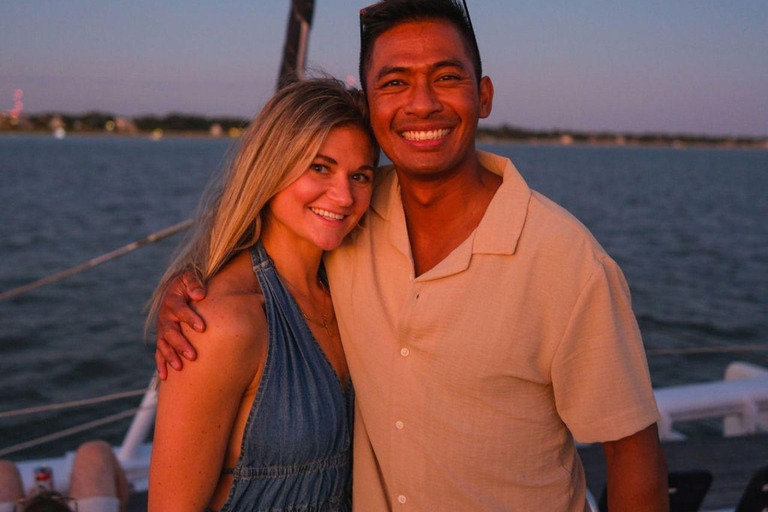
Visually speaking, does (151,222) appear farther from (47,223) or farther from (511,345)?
(511,345)

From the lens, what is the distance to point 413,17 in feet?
6.86

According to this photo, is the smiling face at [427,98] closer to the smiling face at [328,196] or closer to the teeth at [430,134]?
the teeth at [430,134]

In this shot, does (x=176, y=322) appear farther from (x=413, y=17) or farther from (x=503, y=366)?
(x=413, y=17)

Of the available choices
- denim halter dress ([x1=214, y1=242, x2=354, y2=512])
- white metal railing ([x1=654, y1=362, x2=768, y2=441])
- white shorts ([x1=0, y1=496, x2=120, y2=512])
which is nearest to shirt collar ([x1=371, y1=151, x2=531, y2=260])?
denim halter dress ([x1=214, y1=242, x2=354, y2=512])

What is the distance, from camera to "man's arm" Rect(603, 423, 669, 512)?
1868mm

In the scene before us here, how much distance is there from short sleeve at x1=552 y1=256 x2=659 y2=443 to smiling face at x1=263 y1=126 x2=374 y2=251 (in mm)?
740

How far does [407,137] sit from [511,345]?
0.66 metres

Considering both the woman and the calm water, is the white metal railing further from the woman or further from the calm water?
the woman

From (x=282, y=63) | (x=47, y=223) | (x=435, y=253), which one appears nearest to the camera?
(x=435, y=253)

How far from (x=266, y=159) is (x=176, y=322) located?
20.9 inches

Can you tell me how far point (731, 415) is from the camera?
214 inches

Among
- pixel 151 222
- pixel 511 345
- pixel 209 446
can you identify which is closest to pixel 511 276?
pixel 511 345

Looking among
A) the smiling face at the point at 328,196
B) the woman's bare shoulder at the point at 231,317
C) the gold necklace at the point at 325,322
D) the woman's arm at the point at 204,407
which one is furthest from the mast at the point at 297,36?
the woman's arm at the point at 204,407

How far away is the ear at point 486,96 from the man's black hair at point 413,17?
0.04 meters
